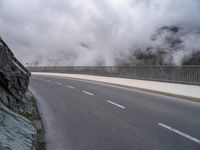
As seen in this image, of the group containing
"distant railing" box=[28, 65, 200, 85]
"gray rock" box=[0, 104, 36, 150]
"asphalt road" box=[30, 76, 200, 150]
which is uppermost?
"distant railing" box=[28, 65, 200, 85]

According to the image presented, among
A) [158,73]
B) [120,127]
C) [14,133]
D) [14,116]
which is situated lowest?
[120,127]

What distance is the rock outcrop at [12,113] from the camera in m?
5.17

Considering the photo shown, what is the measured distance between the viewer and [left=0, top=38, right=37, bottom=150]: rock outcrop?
5173mm

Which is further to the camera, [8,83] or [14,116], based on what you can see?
[8,83]

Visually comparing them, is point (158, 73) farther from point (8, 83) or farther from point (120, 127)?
point (8, 83)

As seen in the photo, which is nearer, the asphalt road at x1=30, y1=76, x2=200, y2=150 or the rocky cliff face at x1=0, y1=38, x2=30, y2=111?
the asphalt road at x1=30, y1=76, x2=200, y2=150

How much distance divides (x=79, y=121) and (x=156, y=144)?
316cm

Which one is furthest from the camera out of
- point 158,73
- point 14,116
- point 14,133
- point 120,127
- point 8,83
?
point 158,73

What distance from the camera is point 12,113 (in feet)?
21.8

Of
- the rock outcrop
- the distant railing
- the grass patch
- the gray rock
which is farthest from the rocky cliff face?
the distant railing

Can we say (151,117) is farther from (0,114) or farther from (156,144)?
(0,114)

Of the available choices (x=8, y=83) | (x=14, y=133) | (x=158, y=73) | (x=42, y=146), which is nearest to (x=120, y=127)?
(x=42, y=146)

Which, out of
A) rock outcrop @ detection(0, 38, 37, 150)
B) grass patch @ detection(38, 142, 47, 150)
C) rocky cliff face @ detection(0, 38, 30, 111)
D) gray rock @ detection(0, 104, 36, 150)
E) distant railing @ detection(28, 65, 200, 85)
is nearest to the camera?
gray rock @ detection(0, 104, 36, 150)

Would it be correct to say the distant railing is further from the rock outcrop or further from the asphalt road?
the rock outcrop
